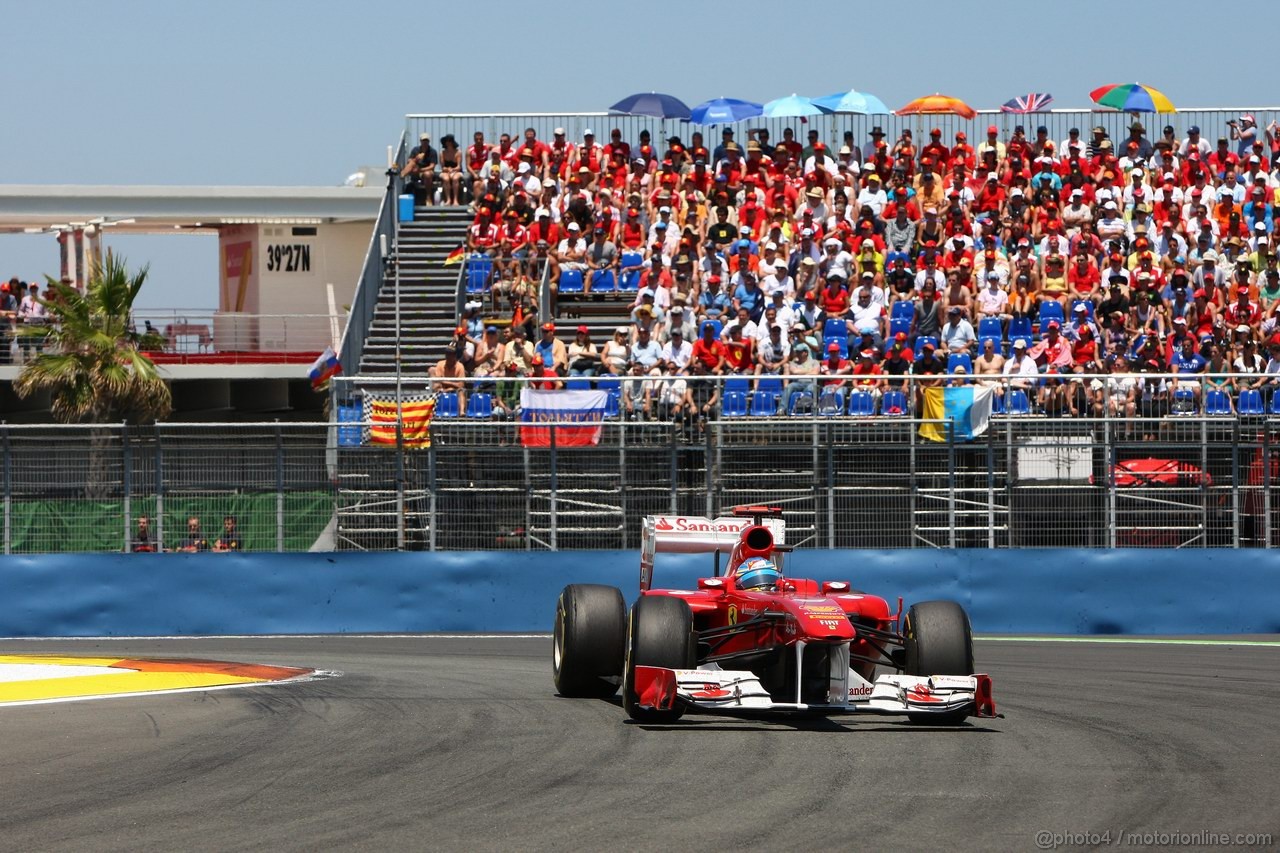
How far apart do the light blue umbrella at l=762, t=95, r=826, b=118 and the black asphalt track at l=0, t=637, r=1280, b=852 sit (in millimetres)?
18180

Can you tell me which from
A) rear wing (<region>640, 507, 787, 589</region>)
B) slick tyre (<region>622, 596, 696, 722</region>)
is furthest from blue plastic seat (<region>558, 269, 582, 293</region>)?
slick tyre (<region>622, 596, 696, 722</region>)

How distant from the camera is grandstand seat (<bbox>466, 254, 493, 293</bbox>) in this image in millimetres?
27609

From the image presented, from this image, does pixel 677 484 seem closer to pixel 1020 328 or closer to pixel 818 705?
pixel 1020 328

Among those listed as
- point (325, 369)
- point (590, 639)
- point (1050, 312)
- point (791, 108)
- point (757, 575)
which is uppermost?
point (791, 108)

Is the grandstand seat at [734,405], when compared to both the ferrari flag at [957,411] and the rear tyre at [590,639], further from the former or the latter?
the rear tyre at [590,639]

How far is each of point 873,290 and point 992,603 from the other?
5985mm

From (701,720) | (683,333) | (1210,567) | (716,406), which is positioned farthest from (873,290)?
(701,720)

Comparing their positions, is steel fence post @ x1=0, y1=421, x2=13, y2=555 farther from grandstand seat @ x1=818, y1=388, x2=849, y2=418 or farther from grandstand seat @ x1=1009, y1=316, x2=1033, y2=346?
grandstand seat @ x1=1009, y1=316, x2=1033, y2=346

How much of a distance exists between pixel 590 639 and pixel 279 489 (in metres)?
8.99

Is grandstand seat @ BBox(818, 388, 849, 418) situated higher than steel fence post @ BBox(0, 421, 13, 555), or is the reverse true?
grandstand seat @ BBox(818, 388, 849, 418)

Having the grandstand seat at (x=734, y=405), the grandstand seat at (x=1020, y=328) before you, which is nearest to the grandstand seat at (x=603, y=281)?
the grandstand seat at (x=734, y=405)

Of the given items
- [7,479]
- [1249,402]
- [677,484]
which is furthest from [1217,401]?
[7,479]

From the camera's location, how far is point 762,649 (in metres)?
11.3

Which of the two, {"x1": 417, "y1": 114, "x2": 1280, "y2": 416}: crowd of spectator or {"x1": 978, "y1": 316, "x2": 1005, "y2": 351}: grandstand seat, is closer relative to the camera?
{"x1": 417, "y1": 114, "x2": 1280, "y2": 416}: crowd of spectator
